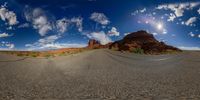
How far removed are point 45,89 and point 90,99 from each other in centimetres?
278

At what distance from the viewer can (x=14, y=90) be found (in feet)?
32.6

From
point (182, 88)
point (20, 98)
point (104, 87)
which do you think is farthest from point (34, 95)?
point (182, 88)

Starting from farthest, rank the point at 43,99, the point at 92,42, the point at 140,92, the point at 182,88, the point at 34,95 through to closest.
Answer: the point at 92,42
the point at 182,88
the point at 140,92
the point at 34,95
the point at 43,99

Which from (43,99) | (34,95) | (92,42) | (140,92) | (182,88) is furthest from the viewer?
(92,42)

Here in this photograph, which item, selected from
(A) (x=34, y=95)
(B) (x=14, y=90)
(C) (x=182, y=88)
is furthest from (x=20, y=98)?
(C) (x=182, y=88)

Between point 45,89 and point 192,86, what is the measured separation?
7.21m

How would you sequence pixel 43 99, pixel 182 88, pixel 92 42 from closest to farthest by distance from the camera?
pixel 43 99, pixel 182 88, pixel 92 42

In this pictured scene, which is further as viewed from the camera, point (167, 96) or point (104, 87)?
point (104, 87)

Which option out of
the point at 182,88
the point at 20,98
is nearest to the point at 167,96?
the point at 182,88

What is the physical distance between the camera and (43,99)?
27.8 ft

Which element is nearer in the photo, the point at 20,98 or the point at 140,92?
the point at 20,98

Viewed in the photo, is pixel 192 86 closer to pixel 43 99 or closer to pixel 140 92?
pixel 140 92

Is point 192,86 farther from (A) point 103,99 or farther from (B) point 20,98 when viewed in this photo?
(B) point 20,98

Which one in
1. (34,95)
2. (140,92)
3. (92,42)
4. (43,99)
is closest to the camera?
(43,99)
